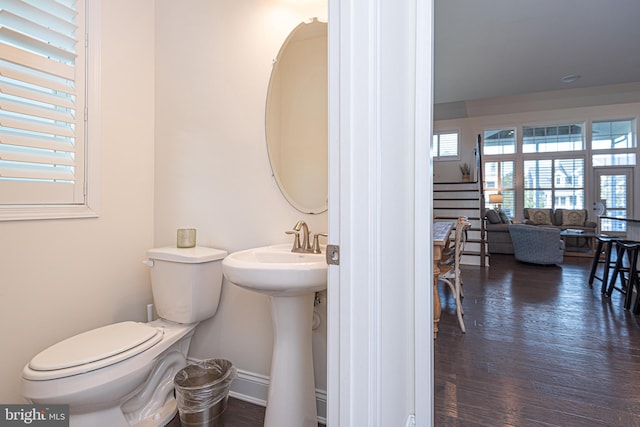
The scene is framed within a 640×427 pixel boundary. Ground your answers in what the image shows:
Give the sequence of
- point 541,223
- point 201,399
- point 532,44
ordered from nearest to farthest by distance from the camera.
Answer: point 201,399, point 532,44, point 541,223

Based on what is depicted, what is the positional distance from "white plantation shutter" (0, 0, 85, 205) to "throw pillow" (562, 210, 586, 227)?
788 cm

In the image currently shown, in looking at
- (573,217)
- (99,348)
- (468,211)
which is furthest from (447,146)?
(99,348)

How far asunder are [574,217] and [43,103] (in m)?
8.10

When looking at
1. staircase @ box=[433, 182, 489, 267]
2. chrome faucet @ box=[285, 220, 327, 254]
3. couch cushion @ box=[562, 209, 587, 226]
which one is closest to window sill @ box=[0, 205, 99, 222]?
chrome faucet @ box=[285, 220, 327, 254]

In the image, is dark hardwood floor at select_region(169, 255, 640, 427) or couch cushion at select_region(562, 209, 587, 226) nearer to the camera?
dark hardwood floor at select_region(169, 255, 640, 427)

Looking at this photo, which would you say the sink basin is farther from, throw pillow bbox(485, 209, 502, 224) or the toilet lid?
throw pillow bbox(485, 209, 502, 224)

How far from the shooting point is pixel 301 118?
1.71 meters

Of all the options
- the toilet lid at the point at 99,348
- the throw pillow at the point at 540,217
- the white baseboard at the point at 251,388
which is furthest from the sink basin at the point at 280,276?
the throw pillow at the point at 540,217

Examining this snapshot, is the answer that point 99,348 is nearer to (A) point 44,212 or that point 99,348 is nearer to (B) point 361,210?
(A) point 44,212

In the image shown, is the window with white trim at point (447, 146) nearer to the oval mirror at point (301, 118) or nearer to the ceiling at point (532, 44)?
the ceiling at point (532, 44)

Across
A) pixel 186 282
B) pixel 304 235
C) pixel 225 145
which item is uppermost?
pixel 225 145

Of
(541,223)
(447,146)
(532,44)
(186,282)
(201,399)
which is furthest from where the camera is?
(447,146)

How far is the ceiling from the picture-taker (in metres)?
3.54

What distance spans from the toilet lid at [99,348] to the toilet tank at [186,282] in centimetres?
18
